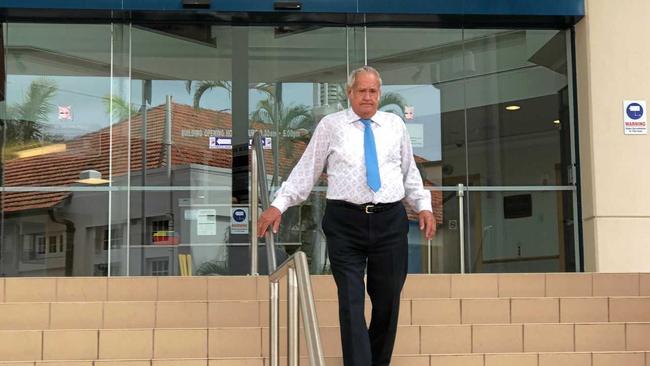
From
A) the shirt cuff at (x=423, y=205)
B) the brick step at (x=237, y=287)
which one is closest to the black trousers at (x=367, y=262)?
the shirt cuff at (x=423, y=205)

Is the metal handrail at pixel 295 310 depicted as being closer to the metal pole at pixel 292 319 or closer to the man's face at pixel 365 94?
the metal pole at pixel 292 319

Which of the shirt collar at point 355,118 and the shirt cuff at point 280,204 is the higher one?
the shirt collar at point 355,118

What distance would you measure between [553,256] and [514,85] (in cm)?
189

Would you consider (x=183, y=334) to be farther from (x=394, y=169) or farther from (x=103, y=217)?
(x=103, y=217)

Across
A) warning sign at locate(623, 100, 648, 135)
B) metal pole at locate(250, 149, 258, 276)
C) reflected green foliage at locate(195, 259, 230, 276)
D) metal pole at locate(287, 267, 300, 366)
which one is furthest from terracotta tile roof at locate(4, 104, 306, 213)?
metal pole at locate(287, 267, 300, 366)

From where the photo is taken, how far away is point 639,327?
584 cm

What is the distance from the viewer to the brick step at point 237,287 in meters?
6.57

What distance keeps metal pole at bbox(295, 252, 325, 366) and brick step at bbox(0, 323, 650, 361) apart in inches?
66.2

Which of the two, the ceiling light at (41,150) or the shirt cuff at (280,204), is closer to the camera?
the shirt cuff at (280,204)

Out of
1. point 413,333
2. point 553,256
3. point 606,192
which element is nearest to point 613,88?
point 606,192

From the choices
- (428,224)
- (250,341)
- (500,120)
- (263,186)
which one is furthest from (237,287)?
(500,120)

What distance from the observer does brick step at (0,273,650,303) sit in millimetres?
6566

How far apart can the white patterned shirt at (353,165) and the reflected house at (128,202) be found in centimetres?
549

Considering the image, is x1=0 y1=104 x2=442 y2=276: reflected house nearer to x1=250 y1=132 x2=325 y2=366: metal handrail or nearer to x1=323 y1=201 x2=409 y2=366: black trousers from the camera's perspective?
x1=323 y1=201 x2=409 y2=366: black trousers
